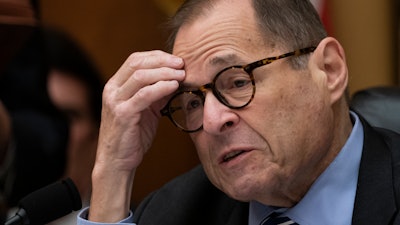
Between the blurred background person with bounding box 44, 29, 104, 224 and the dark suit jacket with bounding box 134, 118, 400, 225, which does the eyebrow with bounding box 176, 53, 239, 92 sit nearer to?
the dark suit jacket with bounding box 134, 118, 400, 225

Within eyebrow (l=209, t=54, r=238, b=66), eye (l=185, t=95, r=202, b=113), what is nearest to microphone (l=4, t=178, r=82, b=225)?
eye (l=185, t=95, r=202, b=113)

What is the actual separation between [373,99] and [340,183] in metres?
0.48

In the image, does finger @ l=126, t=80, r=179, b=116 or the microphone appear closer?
Result: the microphone

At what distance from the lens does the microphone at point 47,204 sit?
1714 mm

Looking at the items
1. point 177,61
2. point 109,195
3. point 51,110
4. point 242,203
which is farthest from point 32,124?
point 177,61

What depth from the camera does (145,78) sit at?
6.19 ft

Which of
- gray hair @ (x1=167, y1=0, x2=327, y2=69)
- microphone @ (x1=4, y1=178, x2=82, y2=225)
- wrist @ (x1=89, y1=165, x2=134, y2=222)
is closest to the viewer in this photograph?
microphone @ (x1=4, y1=178, x2=82, y2=225)

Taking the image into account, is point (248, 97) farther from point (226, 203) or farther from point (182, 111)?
point (226, 203)

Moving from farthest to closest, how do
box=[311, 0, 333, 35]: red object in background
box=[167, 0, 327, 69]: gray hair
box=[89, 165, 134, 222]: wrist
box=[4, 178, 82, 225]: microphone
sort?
box=[311, 0, 333, 35]: red object in background < box=[89, 165, 134, 222]: wrist < box=[167, 0, 327, 69]: gray hair < box=[4, 178, 82, 225]: microphone

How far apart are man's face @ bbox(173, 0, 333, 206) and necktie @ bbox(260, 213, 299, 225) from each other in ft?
0.24

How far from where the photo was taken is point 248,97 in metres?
1.78

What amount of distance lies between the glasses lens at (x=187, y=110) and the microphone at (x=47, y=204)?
31 centimetres

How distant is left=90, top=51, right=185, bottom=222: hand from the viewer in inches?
74.6

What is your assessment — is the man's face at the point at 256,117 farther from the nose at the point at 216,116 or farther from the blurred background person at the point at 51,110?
the blurred background person at the point at 51,110
